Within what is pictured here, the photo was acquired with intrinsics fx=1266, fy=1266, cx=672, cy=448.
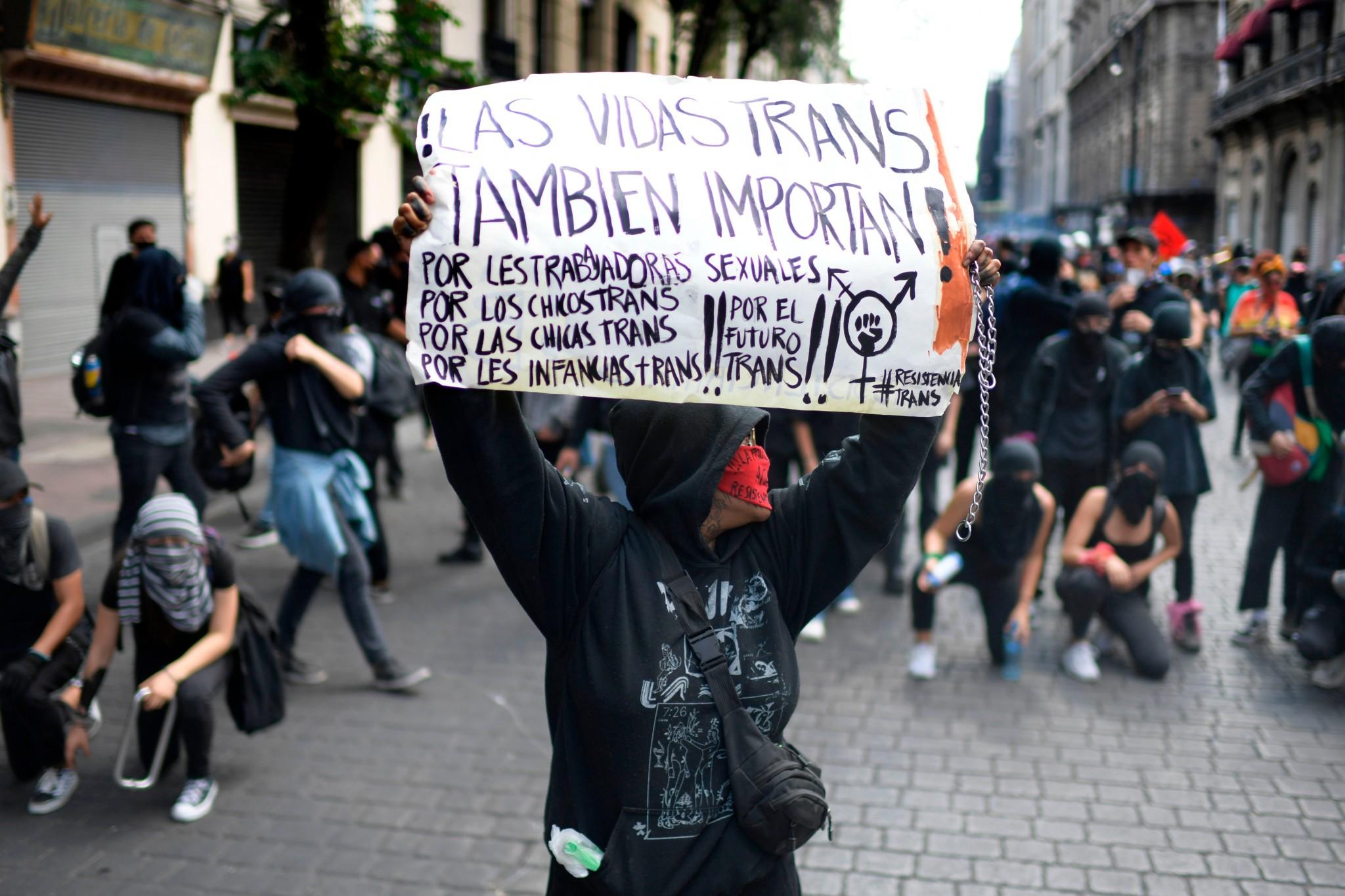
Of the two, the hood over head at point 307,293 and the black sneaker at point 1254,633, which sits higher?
the hood over head at point 307,293

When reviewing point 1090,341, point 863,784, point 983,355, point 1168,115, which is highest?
point 1168,115

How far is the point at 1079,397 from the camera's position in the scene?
22.8 feet

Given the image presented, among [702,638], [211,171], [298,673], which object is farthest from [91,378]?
[211,171]

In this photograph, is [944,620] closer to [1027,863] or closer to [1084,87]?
[1027,863]

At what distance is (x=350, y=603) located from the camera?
225 inches

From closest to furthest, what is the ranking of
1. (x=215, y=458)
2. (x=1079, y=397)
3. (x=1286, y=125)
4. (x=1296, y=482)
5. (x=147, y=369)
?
(x=1296, y=482), (x=147, y=369), (x=1079, y=397), (x=215, y=458), (x=1286, y=125)

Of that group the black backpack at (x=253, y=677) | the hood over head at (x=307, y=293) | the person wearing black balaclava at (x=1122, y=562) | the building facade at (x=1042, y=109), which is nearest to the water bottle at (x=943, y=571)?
the person wearing black balaclava at (x=1122, y=562)

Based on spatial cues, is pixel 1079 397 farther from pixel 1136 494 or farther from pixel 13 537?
pixel 13 537

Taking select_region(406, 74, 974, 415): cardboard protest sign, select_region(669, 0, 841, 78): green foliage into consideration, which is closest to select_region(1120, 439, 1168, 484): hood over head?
select_region(406, 74, 974, 415): cardboard protest sign

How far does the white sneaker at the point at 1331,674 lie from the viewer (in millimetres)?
5938

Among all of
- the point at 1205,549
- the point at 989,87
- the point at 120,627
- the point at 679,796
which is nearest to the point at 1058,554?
the point at 1205,549

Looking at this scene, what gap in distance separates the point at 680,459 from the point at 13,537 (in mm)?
3292

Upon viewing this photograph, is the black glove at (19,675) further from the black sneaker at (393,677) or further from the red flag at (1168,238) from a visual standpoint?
the red flag at (1168,238)

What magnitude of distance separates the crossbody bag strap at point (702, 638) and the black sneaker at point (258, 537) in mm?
6584
